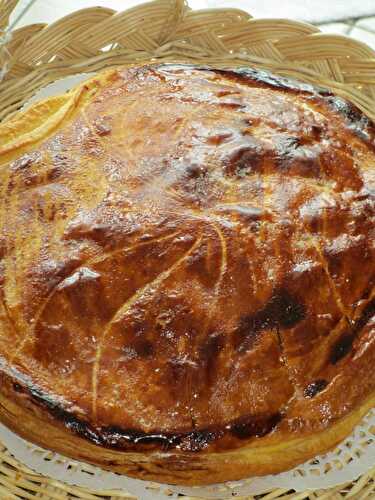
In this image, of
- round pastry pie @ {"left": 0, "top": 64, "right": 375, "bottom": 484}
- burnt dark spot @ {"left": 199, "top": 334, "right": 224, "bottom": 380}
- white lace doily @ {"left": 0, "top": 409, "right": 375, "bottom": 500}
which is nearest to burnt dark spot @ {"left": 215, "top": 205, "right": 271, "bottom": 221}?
round pastry pie @ {"left": 0, "top": 64, "right": 375, "bottom": 484}

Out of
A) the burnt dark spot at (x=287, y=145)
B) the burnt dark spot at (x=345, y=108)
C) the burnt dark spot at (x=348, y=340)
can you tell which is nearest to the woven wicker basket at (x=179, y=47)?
the burnt dark spot at (x=345, y=108)

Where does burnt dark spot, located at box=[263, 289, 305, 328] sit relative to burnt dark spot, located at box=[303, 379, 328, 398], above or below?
above

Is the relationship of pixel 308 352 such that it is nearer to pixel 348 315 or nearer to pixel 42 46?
pixel 348 315

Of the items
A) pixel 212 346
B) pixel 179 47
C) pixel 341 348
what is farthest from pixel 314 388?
pixel 179 47

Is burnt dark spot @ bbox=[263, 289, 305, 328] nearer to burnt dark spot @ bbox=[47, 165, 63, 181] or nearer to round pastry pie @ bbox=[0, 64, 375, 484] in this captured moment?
round pastry pie @ bbox=[0, 64, 375, 484]

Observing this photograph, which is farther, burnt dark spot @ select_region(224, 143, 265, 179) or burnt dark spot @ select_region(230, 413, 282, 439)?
burnt dark spot @ select_region(224, 143, 265, 179)

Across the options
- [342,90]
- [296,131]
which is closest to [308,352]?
[296,131]
